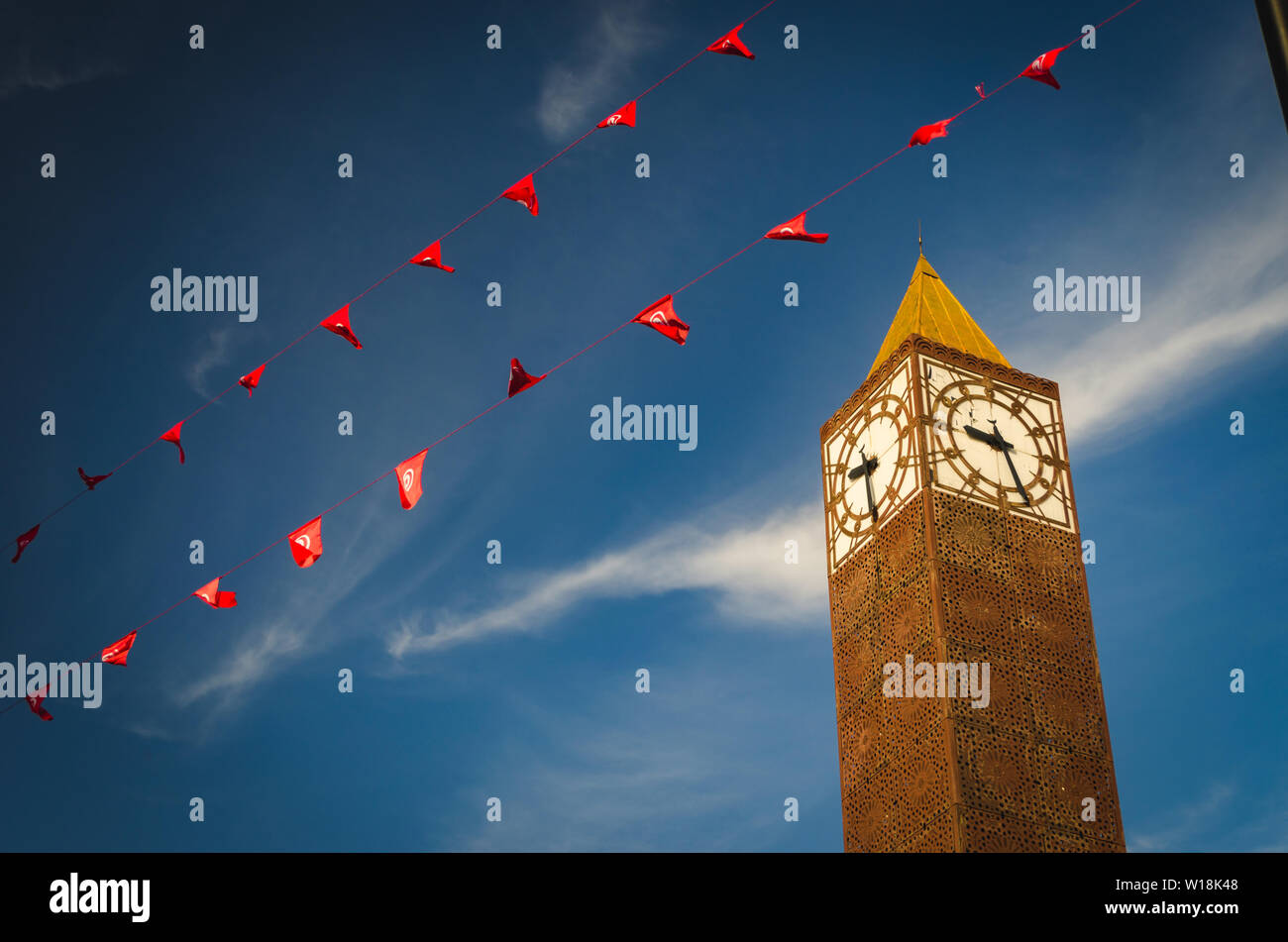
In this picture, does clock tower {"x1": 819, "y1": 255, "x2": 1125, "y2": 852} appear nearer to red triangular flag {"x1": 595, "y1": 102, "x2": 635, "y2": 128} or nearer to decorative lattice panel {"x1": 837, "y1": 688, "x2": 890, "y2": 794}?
decorative lattice panel {"x1": 837, "y1": 688, "x2": 890, "y2": 794}

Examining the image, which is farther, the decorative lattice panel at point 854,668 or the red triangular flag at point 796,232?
the decorative lattice panel at point 854,668

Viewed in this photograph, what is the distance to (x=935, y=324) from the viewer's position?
26.0m

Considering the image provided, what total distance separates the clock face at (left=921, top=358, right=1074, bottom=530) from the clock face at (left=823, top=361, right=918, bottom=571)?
0.51 m

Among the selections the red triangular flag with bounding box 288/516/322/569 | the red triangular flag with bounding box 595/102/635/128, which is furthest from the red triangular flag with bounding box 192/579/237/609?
the red triangular flag with bounding box 595/102/635/128

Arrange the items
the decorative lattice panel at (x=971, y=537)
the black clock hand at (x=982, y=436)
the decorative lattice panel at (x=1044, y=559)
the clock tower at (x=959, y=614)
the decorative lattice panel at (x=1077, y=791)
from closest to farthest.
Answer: the clock tower at (x=959, y=614) < the decorative lattice panel at (x=1077, y=791) < the decorative lattice panel at (x=971, y=537) < the decorative lattice panel at (x=1044, y=559) < the black clock hand at (x=982, y=436)

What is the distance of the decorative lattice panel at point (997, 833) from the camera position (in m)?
19.4

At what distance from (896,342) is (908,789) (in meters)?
8.97

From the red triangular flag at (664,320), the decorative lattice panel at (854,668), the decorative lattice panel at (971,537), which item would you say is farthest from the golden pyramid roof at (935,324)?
the red triangular flag at (664,320)

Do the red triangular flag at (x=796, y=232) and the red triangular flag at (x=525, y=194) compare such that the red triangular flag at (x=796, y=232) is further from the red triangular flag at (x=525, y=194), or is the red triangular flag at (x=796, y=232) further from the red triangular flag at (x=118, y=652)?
the red triangular flag at (x=118, y=652)

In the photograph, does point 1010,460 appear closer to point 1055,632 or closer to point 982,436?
point 982,436

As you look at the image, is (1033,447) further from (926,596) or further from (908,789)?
(908,789)

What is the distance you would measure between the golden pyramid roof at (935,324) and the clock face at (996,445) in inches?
38.7

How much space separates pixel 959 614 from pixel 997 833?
347 centimetres

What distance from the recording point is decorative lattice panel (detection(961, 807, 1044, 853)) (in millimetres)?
19391
